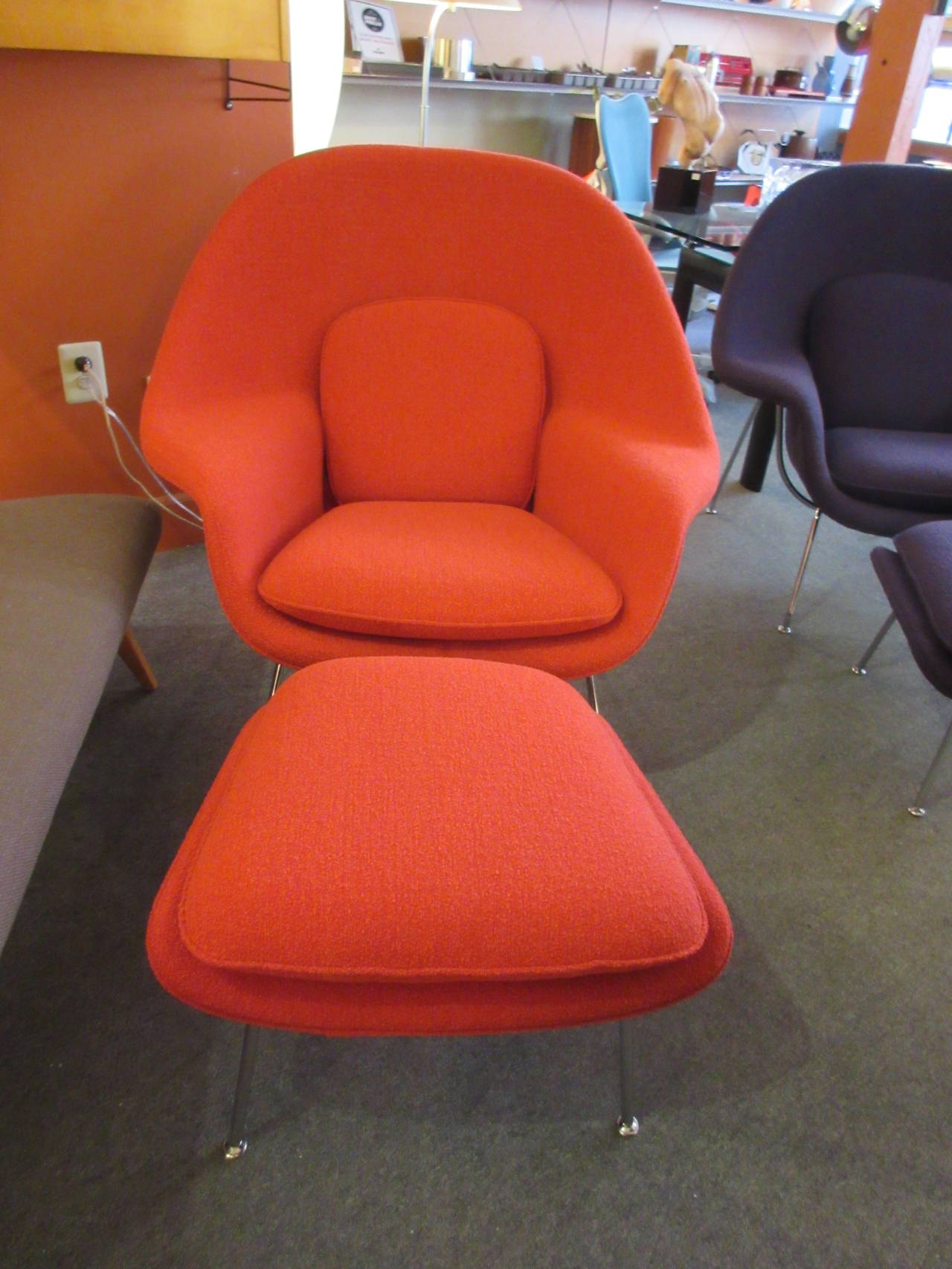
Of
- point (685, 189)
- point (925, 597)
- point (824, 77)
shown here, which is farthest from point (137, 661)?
point (824, 77)

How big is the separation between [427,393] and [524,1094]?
113 centimetres

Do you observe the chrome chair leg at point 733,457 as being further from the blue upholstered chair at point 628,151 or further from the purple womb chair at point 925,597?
the blue upholstered chair at point 628,151

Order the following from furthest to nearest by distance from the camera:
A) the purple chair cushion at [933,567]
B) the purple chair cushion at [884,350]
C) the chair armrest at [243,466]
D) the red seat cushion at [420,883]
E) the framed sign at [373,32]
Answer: the framed sign at [373,32], the purple chair cushion at [884,350], the purple chair cushion at [933,567], the chair armrest at [243,466], the red seat cushion at [420,883]

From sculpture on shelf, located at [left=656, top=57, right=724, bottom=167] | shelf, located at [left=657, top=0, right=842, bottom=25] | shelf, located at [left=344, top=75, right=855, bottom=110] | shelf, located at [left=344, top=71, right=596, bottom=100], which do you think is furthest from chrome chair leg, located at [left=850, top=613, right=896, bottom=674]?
shelf, located at [left=657, top=0, right=842, bottom=25]

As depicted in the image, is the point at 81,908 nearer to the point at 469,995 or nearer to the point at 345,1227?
the point at 345,1227

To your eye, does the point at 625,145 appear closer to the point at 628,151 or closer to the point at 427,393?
the point at 628,151

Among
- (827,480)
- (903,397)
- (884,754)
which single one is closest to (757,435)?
(903,397)

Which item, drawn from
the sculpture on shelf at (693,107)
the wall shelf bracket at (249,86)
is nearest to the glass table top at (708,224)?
the sculpture on shelf at (693,107)

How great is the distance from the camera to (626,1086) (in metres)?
1.02

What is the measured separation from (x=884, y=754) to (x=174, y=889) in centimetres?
138

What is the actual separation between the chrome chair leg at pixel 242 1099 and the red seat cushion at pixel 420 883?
180mm

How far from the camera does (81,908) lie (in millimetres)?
1274

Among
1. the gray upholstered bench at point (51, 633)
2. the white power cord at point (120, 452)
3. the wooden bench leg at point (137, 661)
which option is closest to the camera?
the gray upholstered bench at point (51, 633)

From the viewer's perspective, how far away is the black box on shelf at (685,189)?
286 cm
